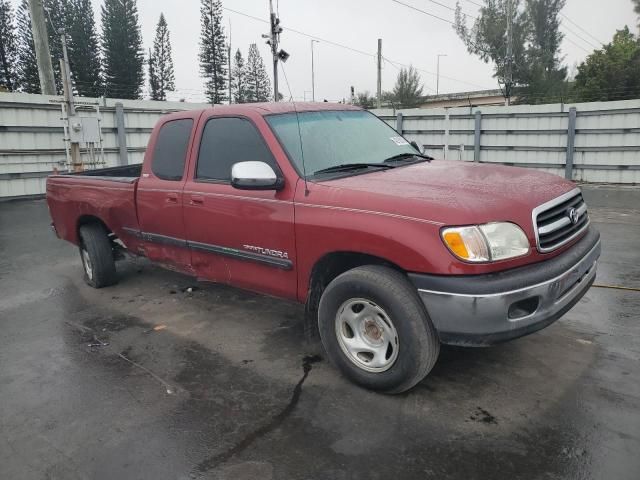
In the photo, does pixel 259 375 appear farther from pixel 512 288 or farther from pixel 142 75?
pixel 142 75

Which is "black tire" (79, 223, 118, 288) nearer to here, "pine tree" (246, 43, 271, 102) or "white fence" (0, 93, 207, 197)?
"white fence" (0, 93, 207, 197)

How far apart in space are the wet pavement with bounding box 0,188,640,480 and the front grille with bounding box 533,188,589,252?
37.2 inches

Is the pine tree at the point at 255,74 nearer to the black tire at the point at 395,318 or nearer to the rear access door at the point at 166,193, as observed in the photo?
the rear access door at the point at 166,193

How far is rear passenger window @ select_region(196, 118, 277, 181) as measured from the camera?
3.78 m

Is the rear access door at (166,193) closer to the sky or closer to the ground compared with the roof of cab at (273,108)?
closer to the ground

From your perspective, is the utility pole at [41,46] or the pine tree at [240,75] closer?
the utility pole at [41,46]

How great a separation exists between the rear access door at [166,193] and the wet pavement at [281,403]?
63 cm

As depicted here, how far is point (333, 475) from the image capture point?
8.04ft

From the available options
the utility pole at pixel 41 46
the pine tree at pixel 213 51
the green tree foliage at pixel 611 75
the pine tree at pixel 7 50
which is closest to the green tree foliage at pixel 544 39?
the green tree foliage at pixel 611 75

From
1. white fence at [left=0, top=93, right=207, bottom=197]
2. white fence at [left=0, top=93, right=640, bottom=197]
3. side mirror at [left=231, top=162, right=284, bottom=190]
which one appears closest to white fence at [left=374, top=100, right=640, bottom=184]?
white fence at [left=0, top=93, right=640, bottom=197]

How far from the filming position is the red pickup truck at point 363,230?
8.98 ft

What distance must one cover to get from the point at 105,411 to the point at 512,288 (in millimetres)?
2549

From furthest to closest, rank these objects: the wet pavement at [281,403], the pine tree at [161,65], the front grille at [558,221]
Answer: the pine tree at [161,65] → the front grille at [558,221] → the wet pavement at [281,403]

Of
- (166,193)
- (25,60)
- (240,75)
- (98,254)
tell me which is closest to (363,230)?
(166,193)
